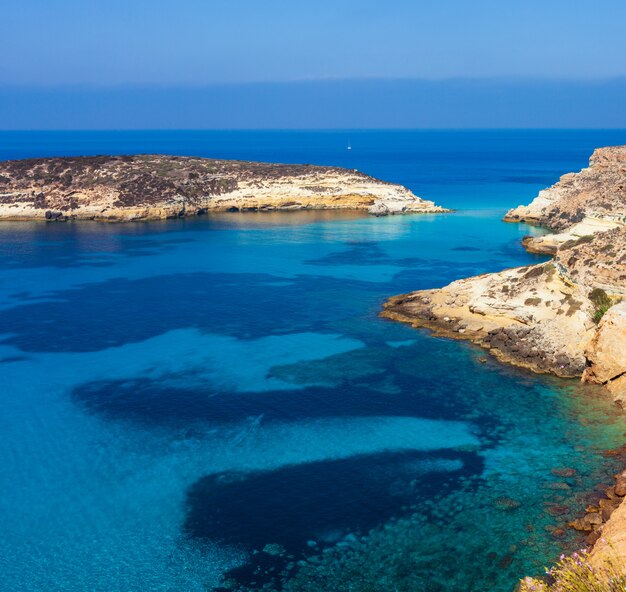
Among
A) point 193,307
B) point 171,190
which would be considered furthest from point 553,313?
point 171,190

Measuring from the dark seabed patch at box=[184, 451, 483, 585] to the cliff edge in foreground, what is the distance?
36.6 ft

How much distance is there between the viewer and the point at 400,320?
46.5 metres

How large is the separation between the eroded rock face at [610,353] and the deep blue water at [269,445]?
4.24ft

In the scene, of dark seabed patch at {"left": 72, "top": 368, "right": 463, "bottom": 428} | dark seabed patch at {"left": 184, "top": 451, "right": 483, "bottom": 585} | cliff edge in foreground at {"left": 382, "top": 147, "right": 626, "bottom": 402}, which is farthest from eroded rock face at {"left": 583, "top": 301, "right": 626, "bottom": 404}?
dark seabed patch at {"left": 184, "top": 451, "right": 483, "bottom": 585}

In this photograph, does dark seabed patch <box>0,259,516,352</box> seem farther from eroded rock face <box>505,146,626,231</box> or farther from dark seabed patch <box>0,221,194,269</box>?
eroded rock face <box>505,146,626,231</box>

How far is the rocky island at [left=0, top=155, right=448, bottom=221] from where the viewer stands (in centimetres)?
9925

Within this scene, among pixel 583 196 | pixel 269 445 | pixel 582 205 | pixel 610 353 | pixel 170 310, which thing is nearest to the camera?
pixel 269 445

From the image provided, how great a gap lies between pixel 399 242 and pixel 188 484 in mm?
56563

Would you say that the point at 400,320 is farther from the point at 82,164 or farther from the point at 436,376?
the point at 82,164

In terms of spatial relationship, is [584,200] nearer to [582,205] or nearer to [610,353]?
[582,205]

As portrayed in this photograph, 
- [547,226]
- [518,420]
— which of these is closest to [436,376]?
[518,420]

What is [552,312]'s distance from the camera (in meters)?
41.2

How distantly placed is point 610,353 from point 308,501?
18.0 meters

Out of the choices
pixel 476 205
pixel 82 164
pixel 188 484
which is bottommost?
pixel 188 484
